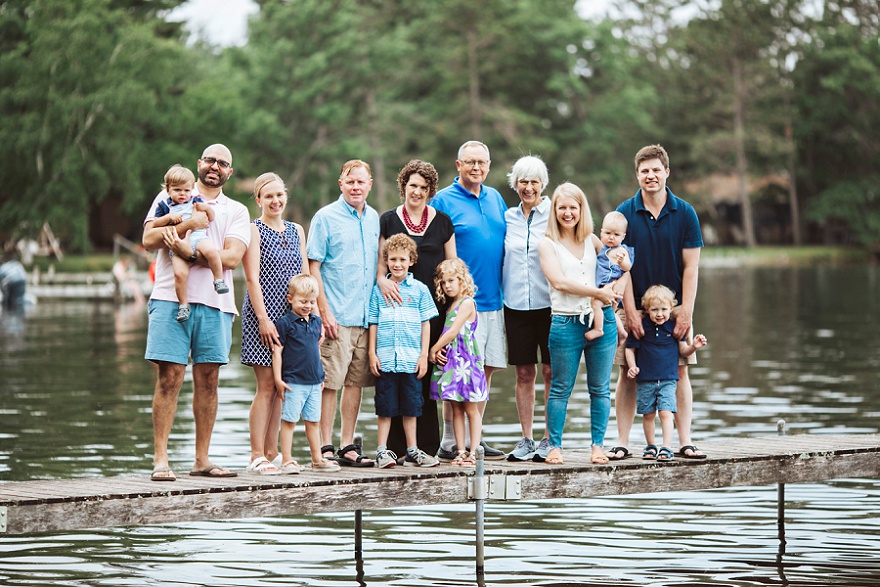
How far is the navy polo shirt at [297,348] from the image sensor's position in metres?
8.95

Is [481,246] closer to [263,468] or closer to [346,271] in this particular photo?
[346,271]

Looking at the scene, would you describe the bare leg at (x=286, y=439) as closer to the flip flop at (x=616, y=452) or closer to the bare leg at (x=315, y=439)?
the bare leg at (x=315, y=439)

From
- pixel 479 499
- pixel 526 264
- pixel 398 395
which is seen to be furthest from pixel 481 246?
pixel 479 499

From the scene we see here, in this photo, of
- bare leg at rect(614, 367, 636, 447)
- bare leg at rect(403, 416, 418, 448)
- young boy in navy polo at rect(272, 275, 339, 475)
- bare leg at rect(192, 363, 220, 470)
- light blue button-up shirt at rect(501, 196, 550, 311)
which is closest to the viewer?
bare leg at rect(192, 363, 220, 470)

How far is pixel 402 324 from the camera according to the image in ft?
30.5

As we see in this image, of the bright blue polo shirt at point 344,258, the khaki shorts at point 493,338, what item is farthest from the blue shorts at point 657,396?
the bright blue polo shirt at point 344,258

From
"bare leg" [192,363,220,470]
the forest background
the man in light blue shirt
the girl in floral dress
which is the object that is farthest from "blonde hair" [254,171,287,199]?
the forest background

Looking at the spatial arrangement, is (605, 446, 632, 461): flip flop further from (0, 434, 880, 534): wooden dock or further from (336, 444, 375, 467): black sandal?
(336, 444, 375, 467): black sandal

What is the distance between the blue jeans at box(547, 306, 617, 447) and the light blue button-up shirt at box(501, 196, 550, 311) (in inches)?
11.3

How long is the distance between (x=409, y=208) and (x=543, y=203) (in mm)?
977

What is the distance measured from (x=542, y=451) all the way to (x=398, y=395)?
108 cm

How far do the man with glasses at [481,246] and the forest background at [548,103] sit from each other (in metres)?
59.6

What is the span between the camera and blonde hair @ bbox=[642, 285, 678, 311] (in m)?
9.42

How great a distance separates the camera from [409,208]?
9445mm
